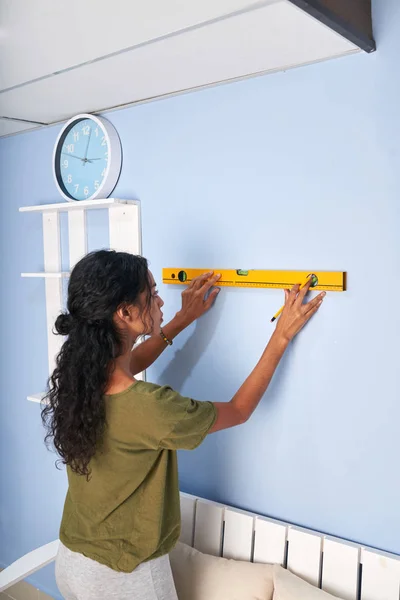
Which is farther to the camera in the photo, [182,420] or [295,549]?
[295,549]

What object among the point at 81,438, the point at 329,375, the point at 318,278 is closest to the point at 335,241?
the point at 318,278

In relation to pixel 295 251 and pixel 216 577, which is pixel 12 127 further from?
pixel 216 577

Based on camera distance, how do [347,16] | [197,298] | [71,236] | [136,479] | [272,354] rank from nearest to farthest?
[347,16], [136,479], [272,354], [197,298], [71,236]

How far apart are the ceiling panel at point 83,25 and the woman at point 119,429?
0.44 m

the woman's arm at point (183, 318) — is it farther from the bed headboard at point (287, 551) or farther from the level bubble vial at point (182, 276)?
the bed headboard at point (287, 551)

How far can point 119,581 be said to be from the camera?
1.25 meters

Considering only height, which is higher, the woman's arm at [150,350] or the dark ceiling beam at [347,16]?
the dark ceiling beam at [347,16]

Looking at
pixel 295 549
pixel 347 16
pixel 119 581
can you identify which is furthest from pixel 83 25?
pixel 295 549

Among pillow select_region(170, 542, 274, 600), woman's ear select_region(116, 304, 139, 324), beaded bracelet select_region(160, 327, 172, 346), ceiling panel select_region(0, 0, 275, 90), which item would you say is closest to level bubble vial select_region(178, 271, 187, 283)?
beaded bracelet select_region(160, 327, 172, 346)

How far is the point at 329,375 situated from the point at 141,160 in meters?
0.83

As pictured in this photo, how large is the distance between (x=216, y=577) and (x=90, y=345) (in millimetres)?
681

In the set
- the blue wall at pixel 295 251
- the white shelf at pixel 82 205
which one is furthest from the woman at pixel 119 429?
the white shelf at pixel 82 205

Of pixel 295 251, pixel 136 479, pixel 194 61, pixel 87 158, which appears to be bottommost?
pixel 136 479

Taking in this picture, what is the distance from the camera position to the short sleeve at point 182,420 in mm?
1158
